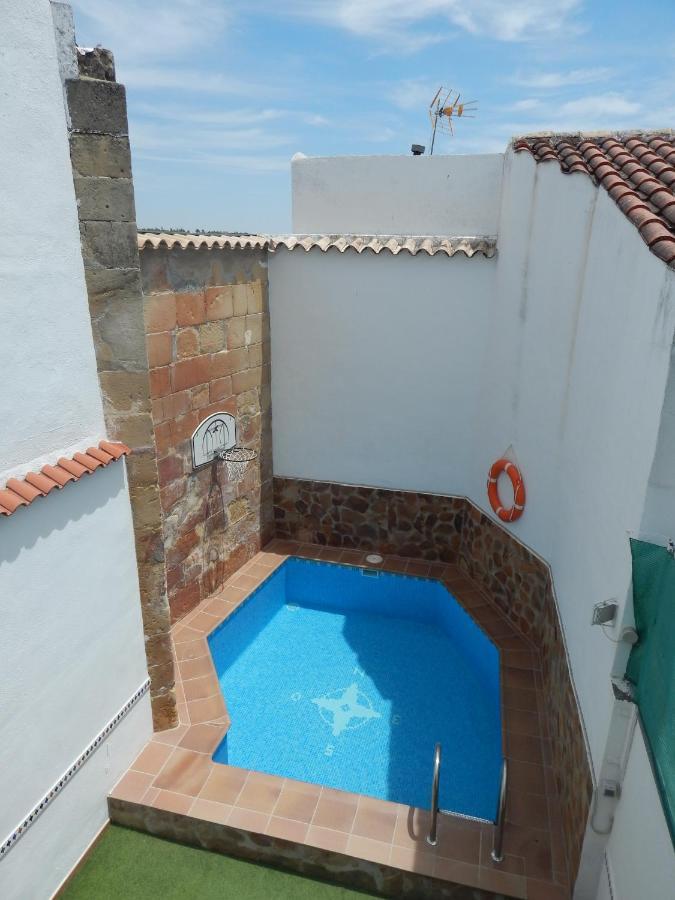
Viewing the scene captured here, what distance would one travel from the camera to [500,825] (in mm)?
5293

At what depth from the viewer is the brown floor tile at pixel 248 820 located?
5773mm

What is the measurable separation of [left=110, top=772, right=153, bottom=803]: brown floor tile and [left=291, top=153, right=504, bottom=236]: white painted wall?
10.7 metres

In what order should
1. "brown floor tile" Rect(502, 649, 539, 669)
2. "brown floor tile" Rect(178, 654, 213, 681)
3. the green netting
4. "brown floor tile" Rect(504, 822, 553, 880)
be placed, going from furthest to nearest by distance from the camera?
"brown floor tile" Rect(502, 649, 539, 669) → "brown floor tile" Rect(178, 654, 213, 681) → "brown floor tile" Rect(504, 822, 553, 880) → the green netting

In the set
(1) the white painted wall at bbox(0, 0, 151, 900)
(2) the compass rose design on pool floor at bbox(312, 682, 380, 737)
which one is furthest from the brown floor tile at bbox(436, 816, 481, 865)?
(1) the white painted wall at bbox(0, 0, 151, 900)

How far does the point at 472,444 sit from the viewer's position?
10141 mm

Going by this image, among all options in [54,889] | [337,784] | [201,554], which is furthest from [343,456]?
[54,889]

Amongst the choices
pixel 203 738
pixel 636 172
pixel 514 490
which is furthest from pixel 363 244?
pixel 203 738

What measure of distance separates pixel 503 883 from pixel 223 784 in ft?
9.49

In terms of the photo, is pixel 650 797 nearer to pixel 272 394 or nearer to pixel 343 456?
pixel 343 456

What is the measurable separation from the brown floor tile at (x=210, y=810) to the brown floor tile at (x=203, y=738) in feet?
2.16

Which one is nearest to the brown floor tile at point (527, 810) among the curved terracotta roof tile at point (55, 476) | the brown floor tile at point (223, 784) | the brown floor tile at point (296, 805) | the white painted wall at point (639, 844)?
the white painted wall at point (639, 844)

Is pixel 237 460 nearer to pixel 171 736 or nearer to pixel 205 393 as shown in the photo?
pixel 205 393

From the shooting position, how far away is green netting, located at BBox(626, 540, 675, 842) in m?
3.39

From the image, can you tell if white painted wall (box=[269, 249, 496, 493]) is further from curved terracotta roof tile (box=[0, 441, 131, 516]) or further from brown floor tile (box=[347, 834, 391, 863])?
brown floor tile (box=[347, 834, 391, 863])
